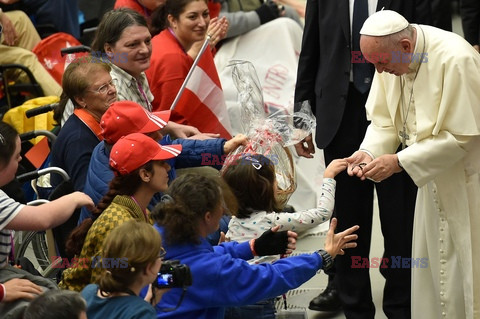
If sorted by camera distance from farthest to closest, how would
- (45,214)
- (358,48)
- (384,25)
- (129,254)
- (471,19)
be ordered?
(471,19) < (358,48) < (384,25) < (45,214) < (129,254)

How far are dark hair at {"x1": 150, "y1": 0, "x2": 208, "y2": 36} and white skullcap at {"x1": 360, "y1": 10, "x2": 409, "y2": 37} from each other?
192 centimetres

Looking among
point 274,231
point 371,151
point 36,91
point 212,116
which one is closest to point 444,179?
point 371,151

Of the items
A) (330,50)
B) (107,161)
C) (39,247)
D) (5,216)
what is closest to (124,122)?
(107,161)

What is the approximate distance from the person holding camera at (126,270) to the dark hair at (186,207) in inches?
13.6

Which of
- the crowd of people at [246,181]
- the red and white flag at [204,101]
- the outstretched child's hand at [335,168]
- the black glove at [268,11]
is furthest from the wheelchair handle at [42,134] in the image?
the black glove at [268,11]

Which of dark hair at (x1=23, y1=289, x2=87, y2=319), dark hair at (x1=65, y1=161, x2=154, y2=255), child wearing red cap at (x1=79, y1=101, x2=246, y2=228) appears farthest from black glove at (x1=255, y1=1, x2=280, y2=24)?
dark hair at (x1=23, y1=289, x2=87, y2=319)

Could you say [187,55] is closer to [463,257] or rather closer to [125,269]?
[463,257]

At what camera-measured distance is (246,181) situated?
486cm

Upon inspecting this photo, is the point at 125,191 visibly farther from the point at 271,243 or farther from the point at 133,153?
the point at 271,243

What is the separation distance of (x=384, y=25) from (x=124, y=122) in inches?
52.2

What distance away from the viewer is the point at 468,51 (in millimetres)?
4773

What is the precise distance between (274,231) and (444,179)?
1019 mm

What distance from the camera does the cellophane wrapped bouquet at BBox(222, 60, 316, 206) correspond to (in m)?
5.30

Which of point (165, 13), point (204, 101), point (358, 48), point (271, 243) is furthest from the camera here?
point (165, 13)
